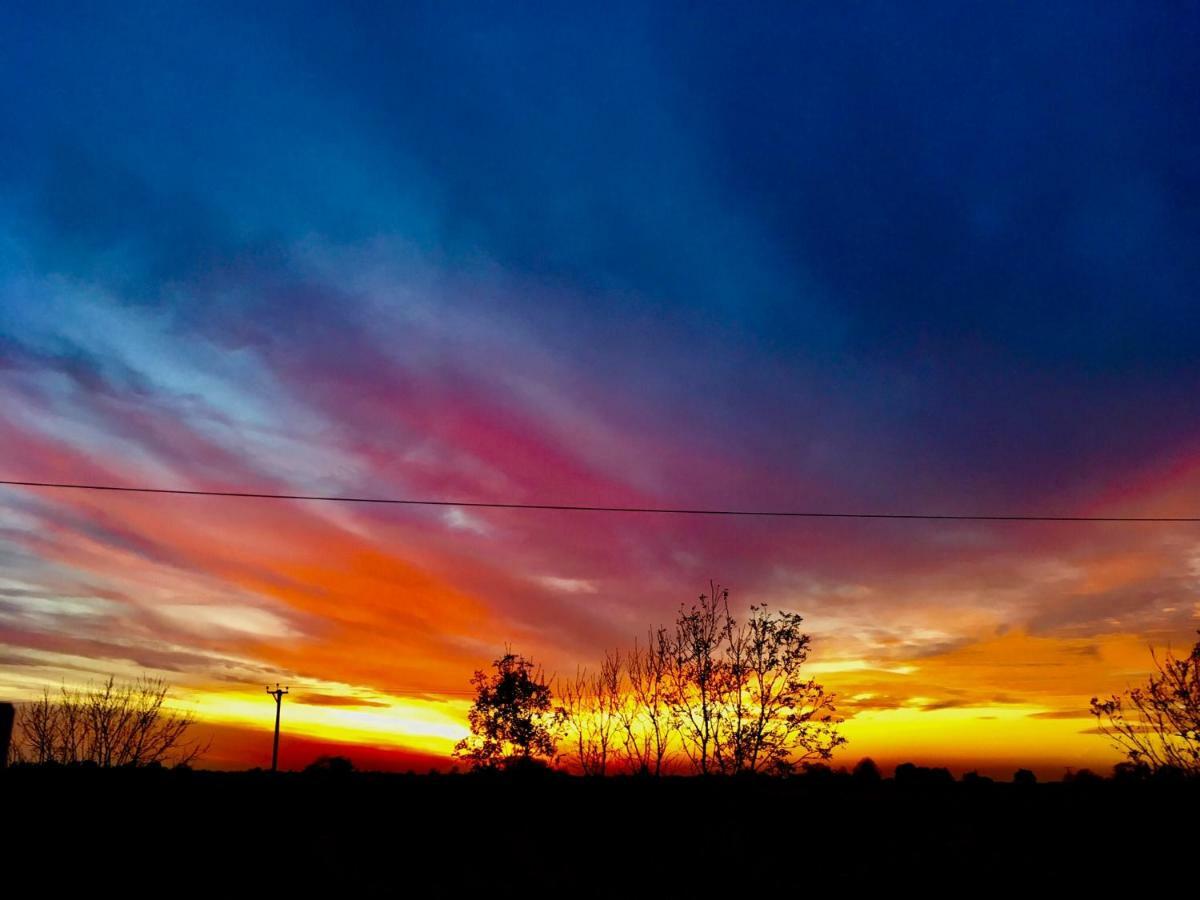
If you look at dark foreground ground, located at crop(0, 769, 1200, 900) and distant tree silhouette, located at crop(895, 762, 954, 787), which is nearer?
dark foreground ground, located at crop(0, 769, 1200, 900)

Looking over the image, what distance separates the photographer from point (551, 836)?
1252 centimetres

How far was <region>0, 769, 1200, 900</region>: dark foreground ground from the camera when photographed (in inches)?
417

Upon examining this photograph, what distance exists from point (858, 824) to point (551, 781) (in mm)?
5255

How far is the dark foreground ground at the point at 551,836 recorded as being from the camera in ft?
34.8

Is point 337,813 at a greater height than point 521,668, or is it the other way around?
point 521,668

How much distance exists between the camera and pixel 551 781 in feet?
49.9

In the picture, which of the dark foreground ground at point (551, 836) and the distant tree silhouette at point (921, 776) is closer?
the dark foreground ground at point (551, 836)

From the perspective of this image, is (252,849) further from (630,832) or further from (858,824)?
(858,824)

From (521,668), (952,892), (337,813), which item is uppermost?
(521,668)

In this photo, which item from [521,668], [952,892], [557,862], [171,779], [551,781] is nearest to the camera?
[952,892]

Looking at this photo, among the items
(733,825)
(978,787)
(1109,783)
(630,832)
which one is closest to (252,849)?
(630,832)

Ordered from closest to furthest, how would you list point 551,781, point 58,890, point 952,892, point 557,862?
point 58,890 < point 952,892 < point 557,862 < point 551,781

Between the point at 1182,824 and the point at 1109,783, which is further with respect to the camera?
the point at 1109,783

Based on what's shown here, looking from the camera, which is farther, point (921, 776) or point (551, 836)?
point (921, 776)
